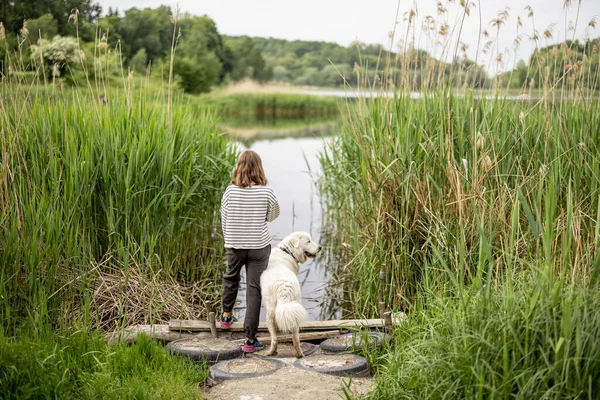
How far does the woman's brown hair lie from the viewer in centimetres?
551

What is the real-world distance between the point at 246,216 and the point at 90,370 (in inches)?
73.2

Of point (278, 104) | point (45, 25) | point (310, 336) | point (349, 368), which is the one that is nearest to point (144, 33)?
point (278, 104)

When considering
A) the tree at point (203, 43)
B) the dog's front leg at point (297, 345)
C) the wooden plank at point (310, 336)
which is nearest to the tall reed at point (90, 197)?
the wooden plank at point (310, 336)

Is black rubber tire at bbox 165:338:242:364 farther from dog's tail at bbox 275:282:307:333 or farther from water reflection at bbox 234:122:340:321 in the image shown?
water reflection at bbox 234:122:340:321

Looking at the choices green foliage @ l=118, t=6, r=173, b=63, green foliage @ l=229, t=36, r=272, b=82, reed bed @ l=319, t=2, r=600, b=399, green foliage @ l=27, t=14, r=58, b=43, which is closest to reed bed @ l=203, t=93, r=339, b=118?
green foliage @ l=118, t=6, r=173, b=63

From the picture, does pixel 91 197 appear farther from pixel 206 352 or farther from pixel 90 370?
pixel 90 370

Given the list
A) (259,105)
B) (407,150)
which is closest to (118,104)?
(407,150)

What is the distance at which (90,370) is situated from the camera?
434cm

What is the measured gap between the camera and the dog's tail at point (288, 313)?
4879mm

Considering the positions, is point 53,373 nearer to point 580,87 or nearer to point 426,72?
point 426,72

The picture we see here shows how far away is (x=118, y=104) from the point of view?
738 centimetres

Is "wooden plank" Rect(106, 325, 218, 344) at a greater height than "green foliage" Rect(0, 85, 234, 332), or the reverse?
"green foliage" Rect(0, 85, 234, 332)

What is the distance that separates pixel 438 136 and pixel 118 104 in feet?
12.2

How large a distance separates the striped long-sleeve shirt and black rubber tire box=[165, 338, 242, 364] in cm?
86
